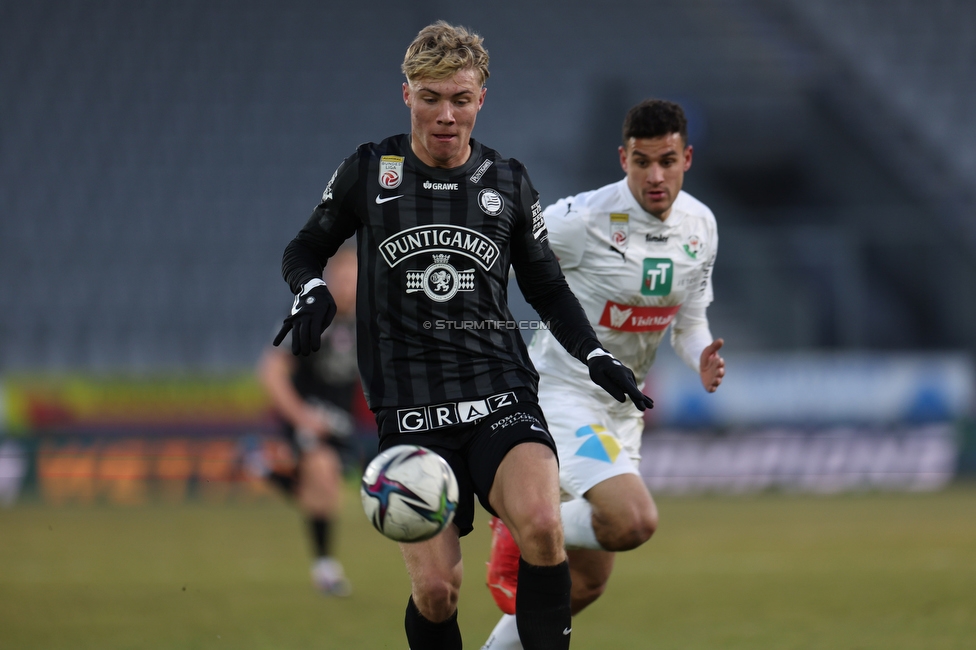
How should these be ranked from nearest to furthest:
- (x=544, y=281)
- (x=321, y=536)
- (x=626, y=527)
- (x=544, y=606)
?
(x=544, y=606)
(x=544, y=281)
(x=626, y=527)
(x=321, y=536)

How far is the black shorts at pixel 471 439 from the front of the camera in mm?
4410

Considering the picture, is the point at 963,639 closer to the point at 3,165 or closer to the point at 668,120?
the point at 668,120

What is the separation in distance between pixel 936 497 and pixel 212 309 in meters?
10.1

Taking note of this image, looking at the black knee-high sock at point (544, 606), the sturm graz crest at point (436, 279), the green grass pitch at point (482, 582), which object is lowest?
the green grass pitch at point (482, 582)

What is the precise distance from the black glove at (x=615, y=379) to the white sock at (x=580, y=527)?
99 cm

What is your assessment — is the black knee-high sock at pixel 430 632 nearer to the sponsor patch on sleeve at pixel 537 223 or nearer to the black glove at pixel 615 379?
the black glove at pixel 615 379

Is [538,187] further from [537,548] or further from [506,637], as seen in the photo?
[537,548]

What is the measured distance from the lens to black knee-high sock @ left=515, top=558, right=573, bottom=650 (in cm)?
423

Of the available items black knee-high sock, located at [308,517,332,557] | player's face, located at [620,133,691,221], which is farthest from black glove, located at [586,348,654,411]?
black knee-high sock, located at [308,517,332,557]

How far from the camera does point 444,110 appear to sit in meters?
4.37

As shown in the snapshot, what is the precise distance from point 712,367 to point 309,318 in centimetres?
187

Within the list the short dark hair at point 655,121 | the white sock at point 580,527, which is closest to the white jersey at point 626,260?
the short dark hair at point 655,121

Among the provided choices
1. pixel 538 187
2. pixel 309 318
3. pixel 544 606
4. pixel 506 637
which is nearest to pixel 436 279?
pixel 309 318

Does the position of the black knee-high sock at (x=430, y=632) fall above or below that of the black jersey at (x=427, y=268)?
below
